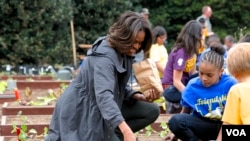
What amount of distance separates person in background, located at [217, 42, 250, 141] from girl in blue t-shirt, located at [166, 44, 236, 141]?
1483 mm

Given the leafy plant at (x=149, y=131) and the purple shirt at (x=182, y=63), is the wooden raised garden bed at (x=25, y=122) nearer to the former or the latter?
the leafy plant at (x=149, y=131)

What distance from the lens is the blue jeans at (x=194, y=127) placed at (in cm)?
600

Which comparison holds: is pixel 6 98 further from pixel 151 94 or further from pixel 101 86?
pixel 101 86

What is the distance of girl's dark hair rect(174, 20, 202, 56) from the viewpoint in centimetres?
738

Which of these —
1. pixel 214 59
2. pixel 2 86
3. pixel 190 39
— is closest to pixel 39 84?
pixel 2 86

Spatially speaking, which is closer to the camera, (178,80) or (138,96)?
(138,96)

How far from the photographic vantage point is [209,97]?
588cm

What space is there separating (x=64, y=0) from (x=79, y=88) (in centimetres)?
1325

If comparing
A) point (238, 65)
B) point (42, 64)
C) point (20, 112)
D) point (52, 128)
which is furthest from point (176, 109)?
point (42, 64)

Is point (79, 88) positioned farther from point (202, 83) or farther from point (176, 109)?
point (176, 109)

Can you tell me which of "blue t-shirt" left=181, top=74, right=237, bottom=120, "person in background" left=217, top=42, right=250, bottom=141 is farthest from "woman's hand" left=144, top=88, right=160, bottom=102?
"person in background" left=217, top=42, right=250, bottom=141

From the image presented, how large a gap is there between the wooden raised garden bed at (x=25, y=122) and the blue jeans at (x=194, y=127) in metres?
2.03

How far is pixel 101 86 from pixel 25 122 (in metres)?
3.37

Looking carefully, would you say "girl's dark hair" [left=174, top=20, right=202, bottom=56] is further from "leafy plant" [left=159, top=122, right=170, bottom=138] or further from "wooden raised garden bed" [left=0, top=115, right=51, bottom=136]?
"wooden raised garden bed" [left=0, top=115, right=51, bottom=136]
